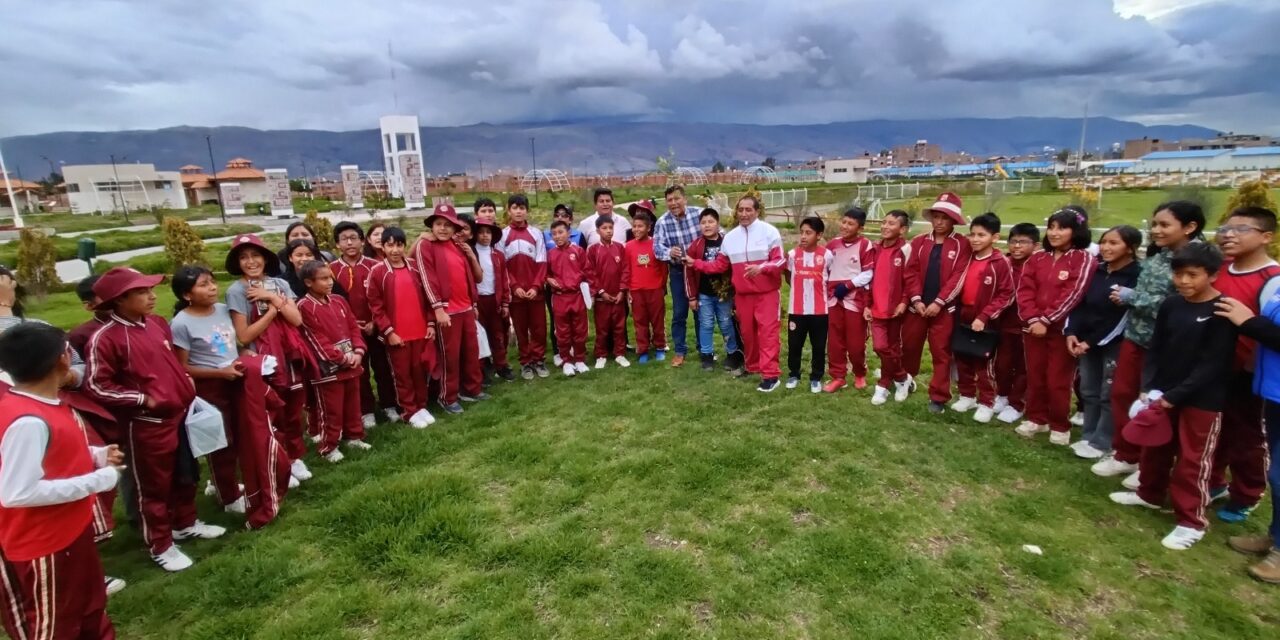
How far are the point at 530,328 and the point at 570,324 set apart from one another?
0.45 m

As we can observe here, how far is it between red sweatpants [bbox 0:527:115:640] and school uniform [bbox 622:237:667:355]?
4.98 m

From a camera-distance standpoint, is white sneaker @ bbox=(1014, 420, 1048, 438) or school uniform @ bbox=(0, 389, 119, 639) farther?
white sneaker @ bbox=(1014, 420, 1048, 438)

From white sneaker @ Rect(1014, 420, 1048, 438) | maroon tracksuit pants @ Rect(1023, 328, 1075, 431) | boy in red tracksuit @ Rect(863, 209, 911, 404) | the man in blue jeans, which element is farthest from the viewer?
the man in blue jeans

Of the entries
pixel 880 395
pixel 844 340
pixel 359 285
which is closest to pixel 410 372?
pixel 359 285

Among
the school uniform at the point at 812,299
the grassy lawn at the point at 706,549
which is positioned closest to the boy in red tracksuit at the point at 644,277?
the school uniform at the point at 812,299

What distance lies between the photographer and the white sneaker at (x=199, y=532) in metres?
3.92

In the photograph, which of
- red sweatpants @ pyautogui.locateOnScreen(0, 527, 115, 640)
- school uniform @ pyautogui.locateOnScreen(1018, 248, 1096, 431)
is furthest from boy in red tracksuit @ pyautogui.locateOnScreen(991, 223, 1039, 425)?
red sweatpants @ pyautogui.locateOnScreen(0, 527, 115, 640)

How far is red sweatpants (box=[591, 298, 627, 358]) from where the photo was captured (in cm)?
707

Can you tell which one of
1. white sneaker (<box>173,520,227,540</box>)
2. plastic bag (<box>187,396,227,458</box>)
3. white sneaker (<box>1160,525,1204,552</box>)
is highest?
plastic bag (<box>187,396,227,458</box>)

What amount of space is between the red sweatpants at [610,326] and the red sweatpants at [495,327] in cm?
107

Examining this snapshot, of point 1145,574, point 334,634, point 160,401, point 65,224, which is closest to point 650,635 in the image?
point 334,634

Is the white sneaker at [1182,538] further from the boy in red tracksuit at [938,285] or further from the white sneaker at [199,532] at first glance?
the white sneaker at [199,532]

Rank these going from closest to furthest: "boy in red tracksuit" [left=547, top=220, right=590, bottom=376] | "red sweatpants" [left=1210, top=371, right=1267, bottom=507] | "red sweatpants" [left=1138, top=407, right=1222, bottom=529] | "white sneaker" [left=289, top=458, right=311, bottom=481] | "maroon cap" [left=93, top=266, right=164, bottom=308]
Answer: "maroon cap" [left=93, top=266, right=164, bottom=308] → "red sweatpants" [left=1138, top=407, right=1222, bottom=529] → "red sweatpants" [left=1210, top=371, right=1267, bottom=507] → "white sneaker" [left=289, top=458, right=311, bottom=481] → "boy in red tracksuit" [left=547, top=220, right=590, bottom=376]

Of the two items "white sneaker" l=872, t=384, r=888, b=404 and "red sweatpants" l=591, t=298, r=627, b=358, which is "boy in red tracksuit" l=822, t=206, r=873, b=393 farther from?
"red sweatpants" l=591, t=298, r=627, b=358
